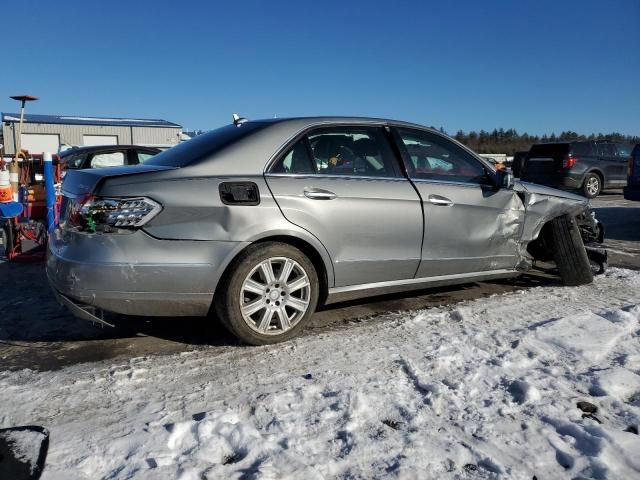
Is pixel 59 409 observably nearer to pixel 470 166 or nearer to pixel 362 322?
pixel 362 322

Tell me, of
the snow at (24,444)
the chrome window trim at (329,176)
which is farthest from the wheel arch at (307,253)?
the snow at (24,444)

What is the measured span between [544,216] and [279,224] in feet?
9.21

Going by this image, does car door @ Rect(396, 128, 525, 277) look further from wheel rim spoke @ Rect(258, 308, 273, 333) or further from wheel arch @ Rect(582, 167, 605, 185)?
wheel arch @ Rect(582, 167, 605, 185)

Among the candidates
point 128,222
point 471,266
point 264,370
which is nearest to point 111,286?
point 128,222

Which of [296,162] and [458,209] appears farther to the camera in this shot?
[458,209]

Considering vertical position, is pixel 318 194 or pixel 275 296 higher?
pixel 318 194

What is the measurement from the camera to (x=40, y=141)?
40344 mm

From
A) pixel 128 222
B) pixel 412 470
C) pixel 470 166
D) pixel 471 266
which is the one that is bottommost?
pixel 412 470

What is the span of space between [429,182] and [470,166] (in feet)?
2.04

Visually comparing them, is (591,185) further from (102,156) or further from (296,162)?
(296,162)

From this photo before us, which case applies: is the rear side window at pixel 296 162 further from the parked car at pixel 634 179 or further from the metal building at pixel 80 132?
the metal building at pixel 80 132

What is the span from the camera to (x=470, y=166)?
15.0 feet

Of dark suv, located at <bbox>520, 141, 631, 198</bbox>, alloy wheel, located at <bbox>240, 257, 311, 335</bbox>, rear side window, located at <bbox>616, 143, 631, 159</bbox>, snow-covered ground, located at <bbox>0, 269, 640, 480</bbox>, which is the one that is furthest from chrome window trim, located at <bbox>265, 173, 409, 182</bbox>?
rear side window, located at <bbox>616, 143, 631, 159</bbox>

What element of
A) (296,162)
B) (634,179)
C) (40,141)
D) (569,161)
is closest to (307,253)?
(296,162)
